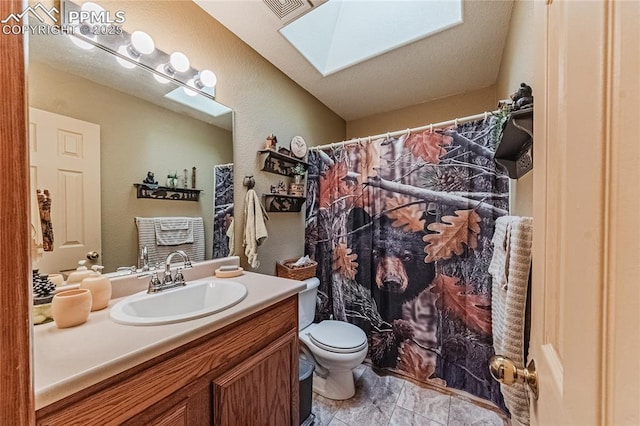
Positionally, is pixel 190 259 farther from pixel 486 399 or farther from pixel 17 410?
pixel 486 399

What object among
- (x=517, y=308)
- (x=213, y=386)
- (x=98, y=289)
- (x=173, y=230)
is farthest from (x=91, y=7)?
(x=517, y=308)

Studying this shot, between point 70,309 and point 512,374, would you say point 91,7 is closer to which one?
point 70,309

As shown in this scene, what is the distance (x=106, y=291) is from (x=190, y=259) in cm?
45

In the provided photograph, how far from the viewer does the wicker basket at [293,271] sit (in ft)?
6.28

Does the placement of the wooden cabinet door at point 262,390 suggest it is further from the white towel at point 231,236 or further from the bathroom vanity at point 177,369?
the white towel at point 231,236

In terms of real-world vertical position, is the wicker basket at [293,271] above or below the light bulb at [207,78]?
below

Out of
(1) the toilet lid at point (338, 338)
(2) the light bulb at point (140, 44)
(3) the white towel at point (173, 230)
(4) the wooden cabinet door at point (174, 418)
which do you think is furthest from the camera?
(1) the toilet lid at point (338, 338)

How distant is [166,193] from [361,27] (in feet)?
5.78

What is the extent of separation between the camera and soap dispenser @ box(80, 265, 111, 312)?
0.92 m

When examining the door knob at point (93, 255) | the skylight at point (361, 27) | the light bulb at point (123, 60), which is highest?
the skylight at point (361, 27)

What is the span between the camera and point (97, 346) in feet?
2.21

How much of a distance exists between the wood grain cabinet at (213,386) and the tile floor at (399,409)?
0.49 meters

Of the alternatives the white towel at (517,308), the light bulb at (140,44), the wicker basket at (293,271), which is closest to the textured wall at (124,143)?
the light bulb at (140,44)

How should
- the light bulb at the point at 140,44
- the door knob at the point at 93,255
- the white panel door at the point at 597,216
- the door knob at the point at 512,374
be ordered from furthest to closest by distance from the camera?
the light bulb at the point at 140,44, the door knob at the point at 93,255, the door knob at the point at 512,374, the white panel door at the point at 597,216
